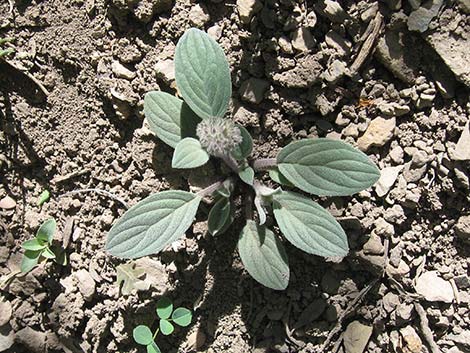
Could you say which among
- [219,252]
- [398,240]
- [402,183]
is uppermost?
[402,183]

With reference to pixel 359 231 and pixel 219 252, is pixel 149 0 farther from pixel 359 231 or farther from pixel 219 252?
pixel 359 231

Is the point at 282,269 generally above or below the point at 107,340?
above

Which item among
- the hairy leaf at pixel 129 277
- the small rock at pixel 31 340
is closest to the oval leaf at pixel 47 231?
the hairy leaf at pixel 129 277

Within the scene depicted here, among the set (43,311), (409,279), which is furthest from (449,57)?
(43,311)

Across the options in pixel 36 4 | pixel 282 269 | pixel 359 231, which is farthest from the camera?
pixel 36 4

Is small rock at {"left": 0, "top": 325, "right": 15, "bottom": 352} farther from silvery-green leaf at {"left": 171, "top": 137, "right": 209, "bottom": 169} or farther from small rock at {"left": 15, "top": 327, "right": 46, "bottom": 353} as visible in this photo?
silvery-green leaf at {"left": 171, "top": 137, "right": 209, "bottom": 169}

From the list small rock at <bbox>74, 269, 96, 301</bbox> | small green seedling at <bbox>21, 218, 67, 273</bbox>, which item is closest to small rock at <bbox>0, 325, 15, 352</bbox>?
small green seedling at <bbox>21, 218, 67, 273</bbox>
